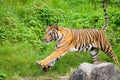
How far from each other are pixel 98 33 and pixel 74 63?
87cm

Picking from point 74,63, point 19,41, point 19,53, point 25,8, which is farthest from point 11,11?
point 74,63

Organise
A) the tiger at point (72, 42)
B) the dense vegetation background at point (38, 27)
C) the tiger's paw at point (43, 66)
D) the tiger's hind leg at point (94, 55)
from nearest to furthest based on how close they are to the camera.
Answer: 1. the tiger's paw at point (43, 66)
2. the tiger at point (72, 42)
3. the dense vegetation background at point (38, 27)
4. the tiger's hind leg at point (94, 55)

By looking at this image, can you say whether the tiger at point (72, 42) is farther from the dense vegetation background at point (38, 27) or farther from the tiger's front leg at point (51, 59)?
the dense vegetation background at point (38, 27)

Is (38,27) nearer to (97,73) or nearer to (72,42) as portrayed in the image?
(72,42)

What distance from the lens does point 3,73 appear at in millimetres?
8734

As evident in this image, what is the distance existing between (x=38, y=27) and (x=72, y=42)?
229cm

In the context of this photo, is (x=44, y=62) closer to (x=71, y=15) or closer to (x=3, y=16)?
(x=3, y=16)

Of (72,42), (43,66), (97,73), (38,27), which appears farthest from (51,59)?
(38,27)

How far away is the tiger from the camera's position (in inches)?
358

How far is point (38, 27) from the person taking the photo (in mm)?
11508

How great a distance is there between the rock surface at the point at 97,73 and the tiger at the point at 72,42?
6.39ft

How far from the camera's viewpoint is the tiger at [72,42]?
909 cm

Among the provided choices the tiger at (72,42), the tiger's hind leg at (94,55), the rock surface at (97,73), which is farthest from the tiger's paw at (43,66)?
the rock surface at (97,73)

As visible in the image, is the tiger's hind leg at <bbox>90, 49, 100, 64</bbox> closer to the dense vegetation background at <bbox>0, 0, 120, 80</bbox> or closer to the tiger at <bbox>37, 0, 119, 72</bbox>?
the tiger at <bbox>37, 0, 119, 72</bbox>
